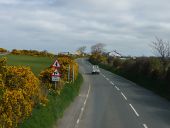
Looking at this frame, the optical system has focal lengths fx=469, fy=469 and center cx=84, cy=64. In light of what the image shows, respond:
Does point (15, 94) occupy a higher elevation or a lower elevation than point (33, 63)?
higher

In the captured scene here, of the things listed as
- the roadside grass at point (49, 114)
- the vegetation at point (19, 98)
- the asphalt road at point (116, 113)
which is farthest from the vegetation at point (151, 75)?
the vegetation at point (19, 98)

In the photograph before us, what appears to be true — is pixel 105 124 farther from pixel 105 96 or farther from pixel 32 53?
pixel 32 53

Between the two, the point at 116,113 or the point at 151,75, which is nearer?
the point at 116,113

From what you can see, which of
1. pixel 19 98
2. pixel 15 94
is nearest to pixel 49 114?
pixel 19 98

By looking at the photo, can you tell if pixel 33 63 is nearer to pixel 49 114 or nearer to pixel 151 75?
pixel 151 75

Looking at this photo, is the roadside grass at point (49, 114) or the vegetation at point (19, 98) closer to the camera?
the vegetation at point (19, 98)

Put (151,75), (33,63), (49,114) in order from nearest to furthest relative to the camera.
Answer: (49,114) → (151,75) → (33,63)

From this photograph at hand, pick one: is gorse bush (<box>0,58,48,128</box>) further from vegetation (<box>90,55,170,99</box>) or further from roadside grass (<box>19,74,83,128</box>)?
vegetation (<box>90,55,170,99</box>)

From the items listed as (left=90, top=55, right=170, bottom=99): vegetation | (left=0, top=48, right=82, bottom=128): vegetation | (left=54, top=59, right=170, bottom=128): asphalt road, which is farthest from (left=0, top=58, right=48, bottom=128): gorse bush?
(left=90, top=55, right=170, bottom=99): vegetation

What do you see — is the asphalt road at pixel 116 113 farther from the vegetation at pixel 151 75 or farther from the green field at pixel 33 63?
the green field at pixel 33 63

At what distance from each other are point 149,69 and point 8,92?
41895mm

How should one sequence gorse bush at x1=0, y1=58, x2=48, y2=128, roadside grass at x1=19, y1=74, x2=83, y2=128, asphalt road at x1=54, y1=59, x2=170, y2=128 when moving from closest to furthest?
gorse bush at x1=0, y1=58, x2=48, y2=128 < roadside grass at x1=19, y1=74, x2=83, y2=128 < asphalt road at x1=54, y1=59, x2=170, y2=128

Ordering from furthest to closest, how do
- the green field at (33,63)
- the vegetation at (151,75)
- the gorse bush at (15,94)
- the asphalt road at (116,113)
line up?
the green field at (33,63) → the vegetation at (151,75) → the asphalt road at (116,113) → the gorse bush at (15,94)

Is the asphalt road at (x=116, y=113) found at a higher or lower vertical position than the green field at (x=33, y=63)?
lower
